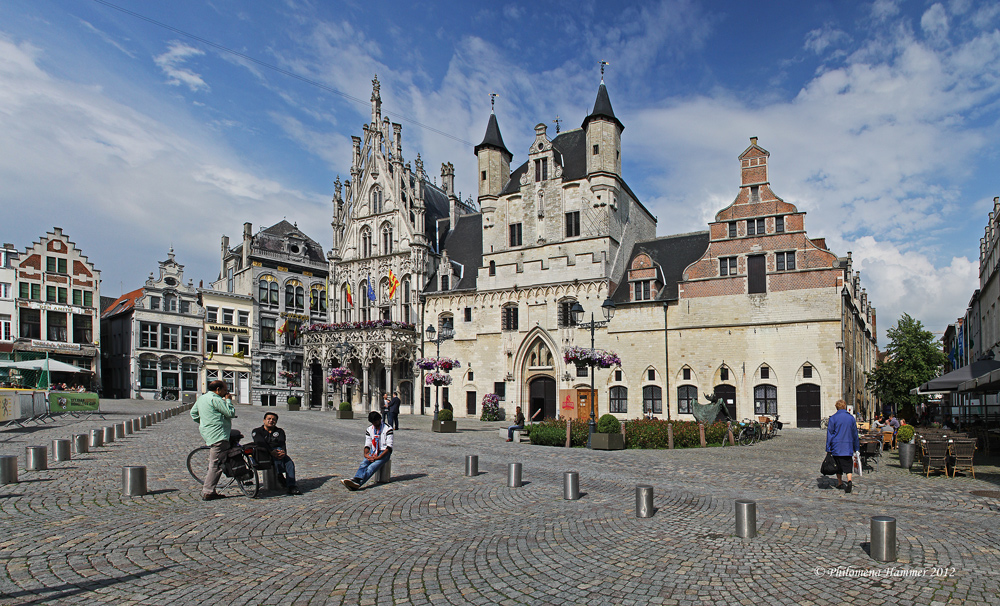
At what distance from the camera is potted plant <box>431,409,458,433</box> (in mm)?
26625

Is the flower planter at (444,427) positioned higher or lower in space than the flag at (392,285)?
lower

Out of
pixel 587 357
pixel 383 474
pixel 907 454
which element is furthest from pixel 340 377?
pixel 907 454

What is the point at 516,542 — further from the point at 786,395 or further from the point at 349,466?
the point at 786,395

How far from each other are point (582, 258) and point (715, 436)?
18.1m

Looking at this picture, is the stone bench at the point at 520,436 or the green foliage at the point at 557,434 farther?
the stone bench at the point at 520,436

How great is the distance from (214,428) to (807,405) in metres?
28.7

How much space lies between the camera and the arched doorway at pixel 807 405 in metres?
30.3

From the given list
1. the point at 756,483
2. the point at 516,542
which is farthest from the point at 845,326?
the point at 516,542

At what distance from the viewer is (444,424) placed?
26703 mm

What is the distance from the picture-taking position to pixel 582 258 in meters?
37.6

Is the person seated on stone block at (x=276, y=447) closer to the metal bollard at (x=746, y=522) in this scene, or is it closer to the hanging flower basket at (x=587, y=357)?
the metal bollard at (x=746, y=522)

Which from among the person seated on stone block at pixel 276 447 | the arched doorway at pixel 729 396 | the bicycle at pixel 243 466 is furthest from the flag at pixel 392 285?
the bicycle at pixel 243 466

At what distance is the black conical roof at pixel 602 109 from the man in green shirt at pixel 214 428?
110 ft

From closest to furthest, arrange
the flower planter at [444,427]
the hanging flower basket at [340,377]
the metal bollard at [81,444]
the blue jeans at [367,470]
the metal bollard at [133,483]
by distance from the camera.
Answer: the metal bollard at [133,483] < the blue jeans at [367,470] < the metal bollard at [81,444] < the flower planter at [444,427] < the hanging flower basket at [340,377]
